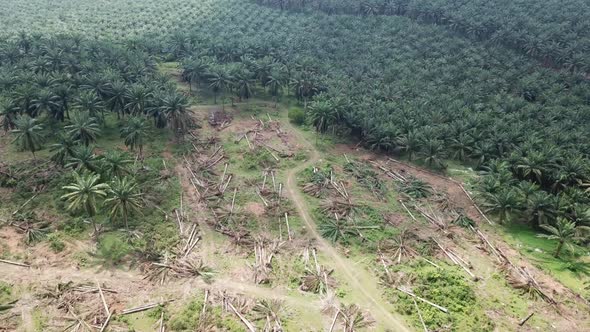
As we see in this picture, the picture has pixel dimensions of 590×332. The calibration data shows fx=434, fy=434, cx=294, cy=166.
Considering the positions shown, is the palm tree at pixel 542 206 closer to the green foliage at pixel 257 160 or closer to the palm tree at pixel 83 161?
the green foliage at pixel 257 160

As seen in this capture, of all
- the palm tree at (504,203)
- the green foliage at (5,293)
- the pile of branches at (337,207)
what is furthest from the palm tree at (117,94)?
the palm tree at (504,203)

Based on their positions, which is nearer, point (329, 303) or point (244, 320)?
point (244, 320)

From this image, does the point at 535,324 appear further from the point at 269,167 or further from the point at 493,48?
the point at 493,48

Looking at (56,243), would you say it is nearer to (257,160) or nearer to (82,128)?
(82,128)

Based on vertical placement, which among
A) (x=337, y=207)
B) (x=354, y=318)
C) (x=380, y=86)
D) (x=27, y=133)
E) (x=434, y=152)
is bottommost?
(x=337, y=207)

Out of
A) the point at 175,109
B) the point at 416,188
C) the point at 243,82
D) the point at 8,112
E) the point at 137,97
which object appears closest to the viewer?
the point at 416,188

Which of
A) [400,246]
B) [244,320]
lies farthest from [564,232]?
[244,320]
